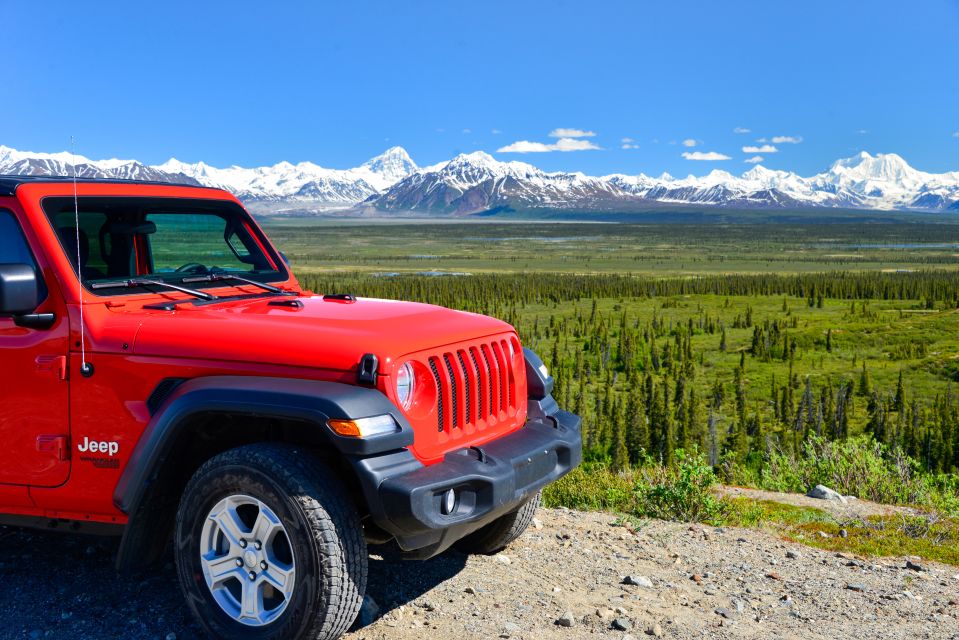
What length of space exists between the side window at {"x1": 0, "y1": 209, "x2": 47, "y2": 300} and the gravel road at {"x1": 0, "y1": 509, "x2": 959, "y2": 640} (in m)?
1.97

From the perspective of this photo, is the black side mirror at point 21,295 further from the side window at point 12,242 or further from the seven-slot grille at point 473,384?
the seven-slot grille at point 473,384

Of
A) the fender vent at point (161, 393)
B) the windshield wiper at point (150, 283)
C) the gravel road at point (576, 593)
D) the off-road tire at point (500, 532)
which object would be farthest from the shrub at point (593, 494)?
the fender vent at point (161, 393)

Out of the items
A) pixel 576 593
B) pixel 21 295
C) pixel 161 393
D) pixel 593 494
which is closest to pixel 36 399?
pixel 21 295

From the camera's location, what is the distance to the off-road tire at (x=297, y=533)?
14.0ft

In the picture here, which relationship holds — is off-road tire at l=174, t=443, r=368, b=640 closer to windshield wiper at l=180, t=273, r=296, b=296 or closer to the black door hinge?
the black door hinge

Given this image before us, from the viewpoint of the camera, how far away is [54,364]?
15.9 feet

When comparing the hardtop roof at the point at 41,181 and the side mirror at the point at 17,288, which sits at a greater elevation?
the hardtop roof at the point at 41,181

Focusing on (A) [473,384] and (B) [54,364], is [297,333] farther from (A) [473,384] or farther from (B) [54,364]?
(B) [54,364]

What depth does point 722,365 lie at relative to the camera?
133 ft

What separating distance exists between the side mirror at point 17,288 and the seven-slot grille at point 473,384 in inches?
83.3

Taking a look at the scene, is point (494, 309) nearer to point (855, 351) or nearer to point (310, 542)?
point (855, 351)

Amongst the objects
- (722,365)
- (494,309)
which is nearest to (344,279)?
(494,309)

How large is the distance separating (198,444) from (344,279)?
3372 inches

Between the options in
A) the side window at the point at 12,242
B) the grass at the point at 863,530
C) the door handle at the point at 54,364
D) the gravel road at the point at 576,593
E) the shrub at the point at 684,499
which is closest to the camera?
the door handle at the point at 54,364
